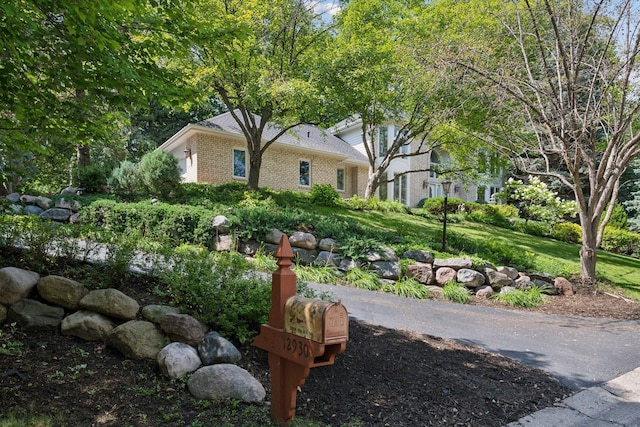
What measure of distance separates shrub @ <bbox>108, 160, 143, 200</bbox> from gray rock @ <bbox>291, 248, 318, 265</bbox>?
6.26 meters

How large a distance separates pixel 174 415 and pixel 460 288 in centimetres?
617

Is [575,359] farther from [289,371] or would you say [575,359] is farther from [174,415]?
[174,415]

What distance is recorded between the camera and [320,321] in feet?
7.70

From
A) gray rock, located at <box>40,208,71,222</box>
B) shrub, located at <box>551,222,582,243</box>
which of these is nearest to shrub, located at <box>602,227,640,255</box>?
shrub, located at <box>551,222,582,243</box>

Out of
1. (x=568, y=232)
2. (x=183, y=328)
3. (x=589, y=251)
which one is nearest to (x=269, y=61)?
(x=589, y=251)

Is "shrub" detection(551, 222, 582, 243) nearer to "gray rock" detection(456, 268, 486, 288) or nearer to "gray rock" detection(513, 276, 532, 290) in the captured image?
"gray rock" detection(513, 276, 532, 290)

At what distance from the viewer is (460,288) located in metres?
7.91

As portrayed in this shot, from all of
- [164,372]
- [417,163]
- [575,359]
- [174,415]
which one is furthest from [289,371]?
[417,163]

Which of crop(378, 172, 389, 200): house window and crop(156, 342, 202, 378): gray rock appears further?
crop(378, 172, 389, 200): house window

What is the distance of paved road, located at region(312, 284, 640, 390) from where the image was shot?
480 centimetres

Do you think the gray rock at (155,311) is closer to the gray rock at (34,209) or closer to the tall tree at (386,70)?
the tall tree at (386,70)

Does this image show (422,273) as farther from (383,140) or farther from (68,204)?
(383,140)

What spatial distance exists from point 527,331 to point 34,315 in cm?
586

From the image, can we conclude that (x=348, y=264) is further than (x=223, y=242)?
No
